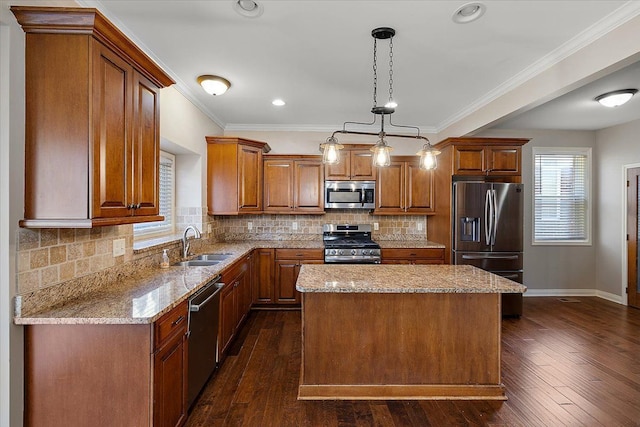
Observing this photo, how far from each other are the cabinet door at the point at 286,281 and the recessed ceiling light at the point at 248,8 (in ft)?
10.1

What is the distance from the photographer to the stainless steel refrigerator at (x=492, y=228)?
4.25 meters

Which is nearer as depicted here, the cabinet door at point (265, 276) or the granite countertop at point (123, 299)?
the granite countertop at point (123, 299)

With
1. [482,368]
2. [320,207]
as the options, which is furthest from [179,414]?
→ [320,207]

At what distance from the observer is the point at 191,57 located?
2.84 metres

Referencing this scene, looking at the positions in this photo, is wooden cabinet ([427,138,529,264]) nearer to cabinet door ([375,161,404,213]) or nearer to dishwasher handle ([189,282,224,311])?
cabinet door ([375,161,404,213])

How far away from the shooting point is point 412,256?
4586 mm

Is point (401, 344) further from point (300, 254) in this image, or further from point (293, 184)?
point (293, 184)

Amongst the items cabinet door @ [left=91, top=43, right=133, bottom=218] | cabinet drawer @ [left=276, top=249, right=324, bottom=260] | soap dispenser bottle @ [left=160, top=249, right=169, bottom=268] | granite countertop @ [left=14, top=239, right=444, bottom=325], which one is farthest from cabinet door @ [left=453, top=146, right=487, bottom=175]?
cabinet door @ [left=91, top=43, right=133, bottom=218]

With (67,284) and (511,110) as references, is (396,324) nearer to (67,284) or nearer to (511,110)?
(67,284)

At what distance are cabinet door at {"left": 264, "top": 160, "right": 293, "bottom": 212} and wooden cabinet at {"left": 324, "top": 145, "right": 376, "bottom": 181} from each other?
57cm

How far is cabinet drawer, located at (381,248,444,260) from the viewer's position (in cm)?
457

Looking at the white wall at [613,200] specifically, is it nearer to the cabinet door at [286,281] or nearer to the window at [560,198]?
the window at [560,198]

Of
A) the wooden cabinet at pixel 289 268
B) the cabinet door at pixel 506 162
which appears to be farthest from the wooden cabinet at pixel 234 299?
the cabinet door at pixel 506 162

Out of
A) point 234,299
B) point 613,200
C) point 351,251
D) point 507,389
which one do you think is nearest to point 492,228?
point 351,251
